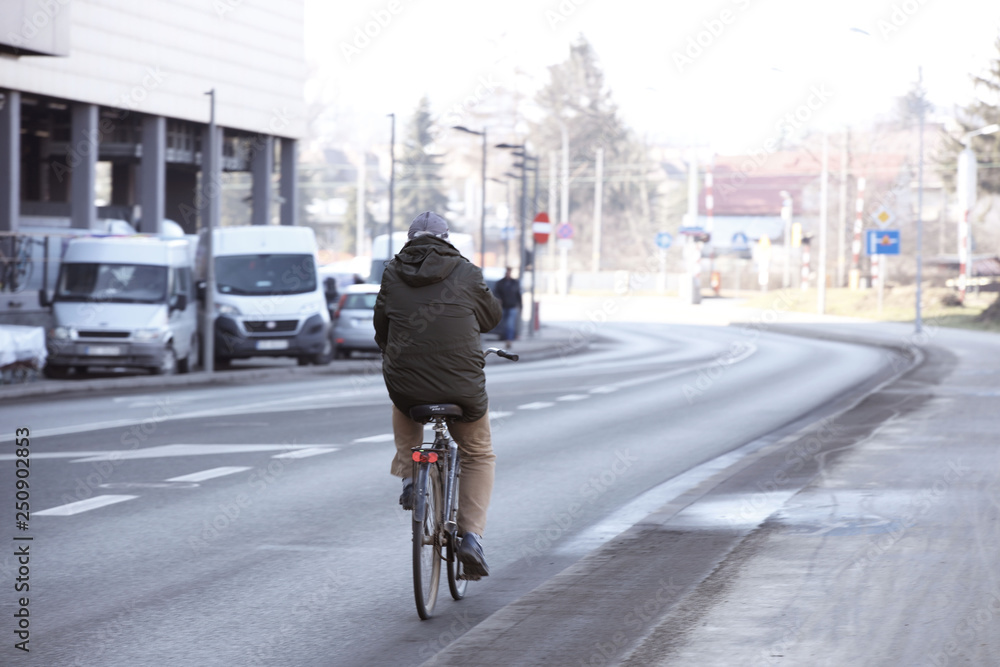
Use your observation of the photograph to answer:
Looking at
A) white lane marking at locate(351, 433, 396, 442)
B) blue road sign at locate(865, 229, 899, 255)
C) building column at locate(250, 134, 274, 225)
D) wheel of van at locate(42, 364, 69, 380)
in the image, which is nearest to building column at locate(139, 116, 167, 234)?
building column at locate(250, 134, 274, 225)

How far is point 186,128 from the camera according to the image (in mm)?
45719

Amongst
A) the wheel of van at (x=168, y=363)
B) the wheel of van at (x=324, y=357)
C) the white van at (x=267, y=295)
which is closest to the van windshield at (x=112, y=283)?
the wheel of van at (x=168, y=363)

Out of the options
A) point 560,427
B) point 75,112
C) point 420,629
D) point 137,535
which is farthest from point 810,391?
point 75,112

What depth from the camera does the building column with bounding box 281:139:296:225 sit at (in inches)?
1934

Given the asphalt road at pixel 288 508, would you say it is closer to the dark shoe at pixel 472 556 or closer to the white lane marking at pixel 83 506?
the white lane marking at pixel 83 506

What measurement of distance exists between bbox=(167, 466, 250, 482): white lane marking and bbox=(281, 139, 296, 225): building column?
38.9m

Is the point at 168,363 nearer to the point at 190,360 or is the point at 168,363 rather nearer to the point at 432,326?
the point at 190,360

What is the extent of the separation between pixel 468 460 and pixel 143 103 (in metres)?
36.3

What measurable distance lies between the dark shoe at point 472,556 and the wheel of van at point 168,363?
17011 millimetres

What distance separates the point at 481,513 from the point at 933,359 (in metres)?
23.5

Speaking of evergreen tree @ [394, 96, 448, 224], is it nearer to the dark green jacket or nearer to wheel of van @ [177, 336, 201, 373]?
wheel of van @ [177, 336, 201, 373]

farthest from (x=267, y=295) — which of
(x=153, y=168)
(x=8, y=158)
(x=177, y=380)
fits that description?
(x=153, y=168)

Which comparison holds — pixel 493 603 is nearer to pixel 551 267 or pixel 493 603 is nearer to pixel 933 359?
pixel 933 359

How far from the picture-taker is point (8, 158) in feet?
111
